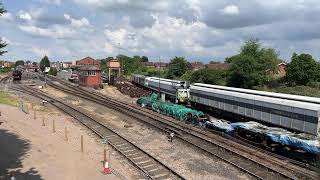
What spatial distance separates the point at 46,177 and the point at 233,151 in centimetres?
1137

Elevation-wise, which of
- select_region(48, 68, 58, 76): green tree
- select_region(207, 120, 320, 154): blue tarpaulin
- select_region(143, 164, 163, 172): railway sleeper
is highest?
select_region(48, 68, 58, 76): green tree

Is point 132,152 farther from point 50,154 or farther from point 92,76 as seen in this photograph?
point 92,76

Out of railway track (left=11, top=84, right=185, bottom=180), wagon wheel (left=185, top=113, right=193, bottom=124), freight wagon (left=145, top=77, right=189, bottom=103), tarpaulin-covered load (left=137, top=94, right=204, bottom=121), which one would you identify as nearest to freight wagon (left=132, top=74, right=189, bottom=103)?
freight wagon (left=145, top=77, right=189, bottom=103)

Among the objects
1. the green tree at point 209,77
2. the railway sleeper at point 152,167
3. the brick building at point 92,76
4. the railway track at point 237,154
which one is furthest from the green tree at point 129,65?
the railway sleeper at point 152,167

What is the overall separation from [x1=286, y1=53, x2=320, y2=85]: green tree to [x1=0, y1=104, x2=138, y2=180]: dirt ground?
1770 inches

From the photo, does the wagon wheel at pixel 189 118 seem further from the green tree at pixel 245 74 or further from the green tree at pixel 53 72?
the green tree at pixel 53 72

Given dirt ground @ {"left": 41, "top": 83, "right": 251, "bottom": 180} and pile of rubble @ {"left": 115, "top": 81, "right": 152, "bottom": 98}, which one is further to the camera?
pile of rubble @ {"left": 115, "top": 81, "right": 152, "bottom": 98}

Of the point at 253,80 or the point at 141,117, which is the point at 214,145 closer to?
the point at 141,117

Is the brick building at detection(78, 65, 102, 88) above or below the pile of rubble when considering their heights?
above

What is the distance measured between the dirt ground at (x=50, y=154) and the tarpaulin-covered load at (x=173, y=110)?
373 inches

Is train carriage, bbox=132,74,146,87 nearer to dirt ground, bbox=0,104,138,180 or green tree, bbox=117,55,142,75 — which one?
dirt ground, bbox=0,104,138,180

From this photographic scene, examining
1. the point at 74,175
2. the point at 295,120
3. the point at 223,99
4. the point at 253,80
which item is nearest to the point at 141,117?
the point at 223,99

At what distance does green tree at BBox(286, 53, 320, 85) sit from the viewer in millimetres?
66312

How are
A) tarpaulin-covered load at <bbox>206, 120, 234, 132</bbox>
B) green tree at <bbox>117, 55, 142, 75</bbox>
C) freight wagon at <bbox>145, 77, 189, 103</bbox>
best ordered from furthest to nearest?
green tree at <bbox>117, 55, 142, 75</bbox> → freight wagon at <bbox>145, 77, 189, 103</bbox> → tarpaulin-covered load at <bbox>206, 120, 234, 132</bbox>
